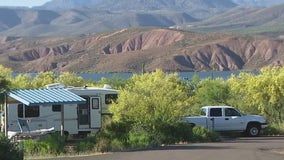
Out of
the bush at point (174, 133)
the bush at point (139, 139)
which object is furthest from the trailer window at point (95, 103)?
the bush at point (174, 133)

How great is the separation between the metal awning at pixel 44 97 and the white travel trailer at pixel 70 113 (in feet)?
2.91

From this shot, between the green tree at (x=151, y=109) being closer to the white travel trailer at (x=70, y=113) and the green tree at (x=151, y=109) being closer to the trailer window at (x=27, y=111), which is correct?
the white travel trailer at (x=70, y=113)

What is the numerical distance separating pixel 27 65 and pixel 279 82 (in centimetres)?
15126

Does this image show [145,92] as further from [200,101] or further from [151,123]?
[200,101]

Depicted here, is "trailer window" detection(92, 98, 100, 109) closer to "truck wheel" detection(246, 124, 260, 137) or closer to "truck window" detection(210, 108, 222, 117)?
"truck window" detection(210, 108, 222, 117)

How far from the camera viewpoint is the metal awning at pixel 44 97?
78.9 feet

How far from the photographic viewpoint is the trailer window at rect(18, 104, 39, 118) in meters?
27.4

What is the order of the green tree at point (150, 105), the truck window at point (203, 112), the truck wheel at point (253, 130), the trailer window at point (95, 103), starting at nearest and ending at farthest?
the green tree at point (150, 105) → the trailer window at point (95, 103) → the truck wheel at point (253, 130) → the truck window at point (203, 112)

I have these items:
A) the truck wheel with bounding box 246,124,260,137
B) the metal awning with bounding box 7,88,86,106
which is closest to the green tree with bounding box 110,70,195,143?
the metal awning with bounding box 7,88,86,106

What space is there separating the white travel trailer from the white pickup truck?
4.22 m

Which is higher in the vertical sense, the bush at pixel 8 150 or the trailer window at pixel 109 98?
the trailer window at pixel 109 98

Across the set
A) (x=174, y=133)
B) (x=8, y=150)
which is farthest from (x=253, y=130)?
(x=8, y=150)

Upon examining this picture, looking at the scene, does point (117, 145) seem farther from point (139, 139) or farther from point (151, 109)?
point (151, 109)

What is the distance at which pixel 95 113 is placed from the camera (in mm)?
28859
